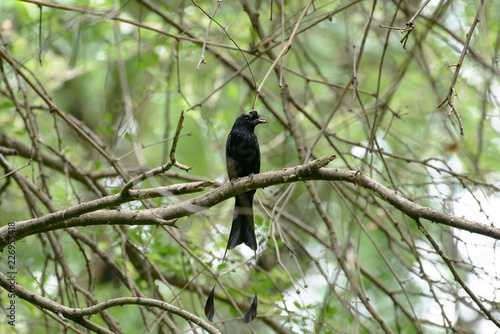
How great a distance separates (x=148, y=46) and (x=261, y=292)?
2.41 meters

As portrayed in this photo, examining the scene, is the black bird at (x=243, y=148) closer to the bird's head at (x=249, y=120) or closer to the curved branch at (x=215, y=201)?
the bird's head at (x=249, y=120)

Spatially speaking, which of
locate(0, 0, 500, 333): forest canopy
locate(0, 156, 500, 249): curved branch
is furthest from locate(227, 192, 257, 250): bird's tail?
locate(0, 156, 500, 249): curved branch

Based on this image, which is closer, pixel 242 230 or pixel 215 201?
pixel 215 201

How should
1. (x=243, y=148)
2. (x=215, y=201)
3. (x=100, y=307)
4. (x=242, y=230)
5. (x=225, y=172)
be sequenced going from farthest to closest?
(x=225, y=172)
(x=243, y=148)
(x=242, y=230)
(x=215, y=201)
(x=100, y=307)

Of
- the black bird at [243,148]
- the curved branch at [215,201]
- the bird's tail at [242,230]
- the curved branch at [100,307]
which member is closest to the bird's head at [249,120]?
the black bird at [243,148]

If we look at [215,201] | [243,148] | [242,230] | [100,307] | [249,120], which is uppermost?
[249,120]

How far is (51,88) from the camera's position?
21.9ft

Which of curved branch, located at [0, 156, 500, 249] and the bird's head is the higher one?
the bird's head

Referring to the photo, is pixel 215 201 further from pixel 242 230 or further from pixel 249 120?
pixel 249 120

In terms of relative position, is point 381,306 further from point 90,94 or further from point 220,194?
point 90,94

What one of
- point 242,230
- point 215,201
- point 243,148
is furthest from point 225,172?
point 215,201

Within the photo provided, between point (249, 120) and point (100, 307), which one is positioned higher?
point (249, 120)

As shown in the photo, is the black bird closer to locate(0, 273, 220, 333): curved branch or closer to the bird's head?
the bird's head

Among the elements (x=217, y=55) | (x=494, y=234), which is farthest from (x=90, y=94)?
(x=494, y=234)
